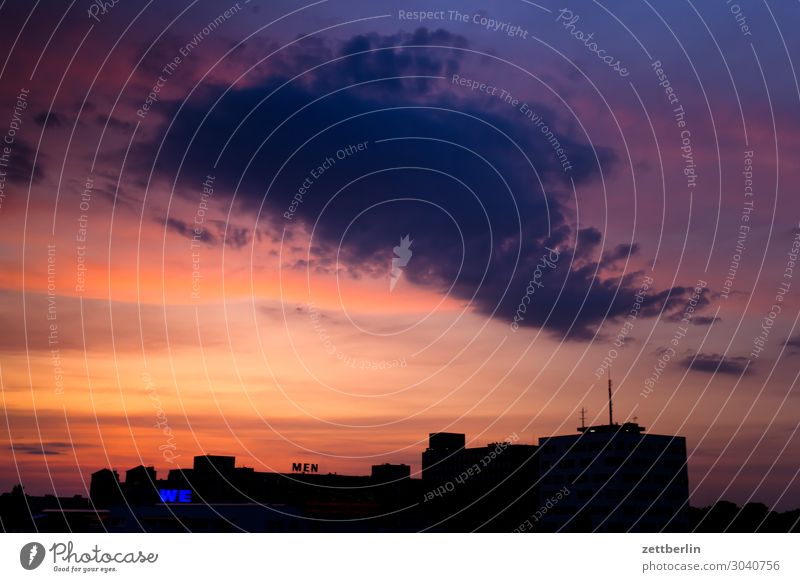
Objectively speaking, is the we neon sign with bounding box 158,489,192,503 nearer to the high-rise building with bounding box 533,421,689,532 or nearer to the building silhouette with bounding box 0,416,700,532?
the building silhouette with bounding box 0,416,700,532

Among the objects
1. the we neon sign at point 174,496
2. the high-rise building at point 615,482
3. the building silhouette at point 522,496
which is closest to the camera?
the we neon sign at point 174,496

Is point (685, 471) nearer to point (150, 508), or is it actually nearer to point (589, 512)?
point (589, 512)

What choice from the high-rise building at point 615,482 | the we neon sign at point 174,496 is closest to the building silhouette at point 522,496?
the high-rise building at point 615,482

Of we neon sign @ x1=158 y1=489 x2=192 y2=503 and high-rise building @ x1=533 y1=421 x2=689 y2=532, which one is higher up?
high-rise building @ x1=533 y1=421 x2=689 y2=532

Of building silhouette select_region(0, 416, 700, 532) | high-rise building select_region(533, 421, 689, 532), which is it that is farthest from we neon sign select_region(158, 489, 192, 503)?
high-rise building select_region(533, 421, 689, 532)

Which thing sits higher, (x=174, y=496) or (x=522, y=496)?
(x=522, y=496)

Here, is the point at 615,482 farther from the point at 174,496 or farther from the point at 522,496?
the point at 174,496

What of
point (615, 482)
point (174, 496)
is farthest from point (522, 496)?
point (174, 496)

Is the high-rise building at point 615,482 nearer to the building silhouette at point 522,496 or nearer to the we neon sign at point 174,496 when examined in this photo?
the building silhouette at point 522,496

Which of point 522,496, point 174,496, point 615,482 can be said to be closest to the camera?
point 174,496

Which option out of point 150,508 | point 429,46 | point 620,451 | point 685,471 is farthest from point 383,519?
point 429,46

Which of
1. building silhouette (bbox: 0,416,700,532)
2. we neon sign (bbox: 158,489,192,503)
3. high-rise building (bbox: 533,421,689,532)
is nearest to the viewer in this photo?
we neon sign (bbox: 158,489,192,503)
